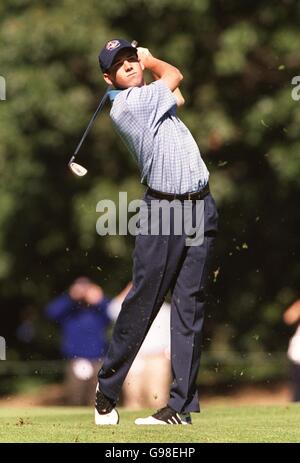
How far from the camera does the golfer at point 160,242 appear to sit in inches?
274

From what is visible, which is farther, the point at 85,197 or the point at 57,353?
the point at 57,353

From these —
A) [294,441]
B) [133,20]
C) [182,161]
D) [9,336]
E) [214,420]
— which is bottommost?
[9,336]

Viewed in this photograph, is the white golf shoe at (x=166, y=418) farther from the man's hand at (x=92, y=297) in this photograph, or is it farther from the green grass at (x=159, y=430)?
the man's hand at (x=92, y=297)

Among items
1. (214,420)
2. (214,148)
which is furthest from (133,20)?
(214,420)

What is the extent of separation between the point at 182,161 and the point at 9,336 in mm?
13878

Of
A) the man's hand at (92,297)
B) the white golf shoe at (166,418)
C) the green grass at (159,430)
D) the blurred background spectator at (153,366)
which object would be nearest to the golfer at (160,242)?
the white golf shoe at (166,418)

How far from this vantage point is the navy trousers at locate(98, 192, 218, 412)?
7090 mm

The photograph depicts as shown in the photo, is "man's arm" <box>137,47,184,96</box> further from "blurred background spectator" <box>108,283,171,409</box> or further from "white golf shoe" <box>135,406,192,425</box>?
"blurred background spectator" <box>108,283,171,409</box>

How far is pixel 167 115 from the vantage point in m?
7.02

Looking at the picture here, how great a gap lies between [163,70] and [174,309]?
47.8 inches

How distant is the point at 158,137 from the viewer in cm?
695

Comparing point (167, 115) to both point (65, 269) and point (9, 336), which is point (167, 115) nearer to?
point (65, 269)

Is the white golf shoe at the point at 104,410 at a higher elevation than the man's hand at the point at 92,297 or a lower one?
higher

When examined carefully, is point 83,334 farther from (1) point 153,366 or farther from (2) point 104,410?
(2) point 104,410
